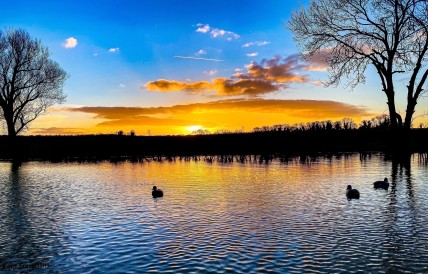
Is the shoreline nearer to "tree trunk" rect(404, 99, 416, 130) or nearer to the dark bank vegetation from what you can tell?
the dark bank vegetation

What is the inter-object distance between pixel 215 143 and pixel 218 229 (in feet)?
157

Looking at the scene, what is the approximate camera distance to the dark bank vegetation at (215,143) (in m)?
55.0

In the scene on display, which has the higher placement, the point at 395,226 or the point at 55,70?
the point at 55,70

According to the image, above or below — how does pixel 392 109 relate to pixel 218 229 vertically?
above

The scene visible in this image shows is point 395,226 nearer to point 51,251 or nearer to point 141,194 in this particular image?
point 51,251

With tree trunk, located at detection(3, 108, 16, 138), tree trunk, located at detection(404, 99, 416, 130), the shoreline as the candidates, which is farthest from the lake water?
tree trunk, located at detection(3, 108, 16, 138)

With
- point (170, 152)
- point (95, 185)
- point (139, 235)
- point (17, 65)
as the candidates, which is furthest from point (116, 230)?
point (17, 65)

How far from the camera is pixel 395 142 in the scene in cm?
3806

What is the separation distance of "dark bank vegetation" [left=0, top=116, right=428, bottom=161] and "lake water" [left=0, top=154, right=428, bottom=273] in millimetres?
33694

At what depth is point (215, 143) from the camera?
195 ft

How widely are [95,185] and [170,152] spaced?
113ft

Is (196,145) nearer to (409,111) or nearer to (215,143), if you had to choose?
(215,143)

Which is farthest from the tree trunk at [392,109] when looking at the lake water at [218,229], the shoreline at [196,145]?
the lake water at [218,229]

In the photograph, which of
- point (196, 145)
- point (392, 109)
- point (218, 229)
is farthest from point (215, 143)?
point (218, 229)
